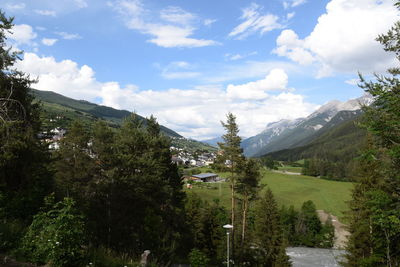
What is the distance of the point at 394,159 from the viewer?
12227mm

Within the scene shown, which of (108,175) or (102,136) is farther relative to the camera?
(102,136)

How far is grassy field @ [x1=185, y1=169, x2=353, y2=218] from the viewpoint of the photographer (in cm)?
8400

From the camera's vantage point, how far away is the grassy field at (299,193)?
84000 mm

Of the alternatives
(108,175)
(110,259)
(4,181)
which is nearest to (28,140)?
Answer: (4,181)

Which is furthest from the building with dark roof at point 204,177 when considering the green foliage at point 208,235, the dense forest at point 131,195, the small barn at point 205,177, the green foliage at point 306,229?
the green foliage at point 208,235

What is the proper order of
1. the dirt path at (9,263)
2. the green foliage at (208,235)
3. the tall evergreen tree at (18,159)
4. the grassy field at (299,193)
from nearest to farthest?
the dirt path at (9,263), the tall evergreen tree at (18,159), the green foliage at (208,235), the grassy field at (299,193)

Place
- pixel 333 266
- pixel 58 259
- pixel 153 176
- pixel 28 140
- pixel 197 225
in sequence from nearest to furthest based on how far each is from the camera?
pixel 58 259 < pixel 28 140 < pixel 153 176 < pixel 197 225 < pixel 333 266

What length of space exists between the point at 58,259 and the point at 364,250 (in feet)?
80.7

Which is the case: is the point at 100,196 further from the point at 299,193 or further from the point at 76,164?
the point at 299,193

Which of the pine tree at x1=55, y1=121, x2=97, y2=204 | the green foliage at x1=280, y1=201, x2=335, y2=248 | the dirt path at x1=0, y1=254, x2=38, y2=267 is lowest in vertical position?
the green foliage at x1=280, y1=201, x2=335, y2=248

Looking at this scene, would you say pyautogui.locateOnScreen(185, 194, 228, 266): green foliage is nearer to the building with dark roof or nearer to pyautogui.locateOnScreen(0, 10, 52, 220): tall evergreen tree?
pyautogui.locateOnScreen(0, 10, 52, 220): tall evergreen tree

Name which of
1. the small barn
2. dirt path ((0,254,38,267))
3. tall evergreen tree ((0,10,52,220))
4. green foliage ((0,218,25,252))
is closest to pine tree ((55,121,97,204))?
tall evergreen tree ((0,10,52,220))

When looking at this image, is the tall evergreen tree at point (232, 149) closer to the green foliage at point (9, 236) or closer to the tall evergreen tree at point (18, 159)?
the tall evergreen tree at point (18, 159)

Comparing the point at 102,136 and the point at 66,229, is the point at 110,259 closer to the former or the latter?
the point at 66,229
